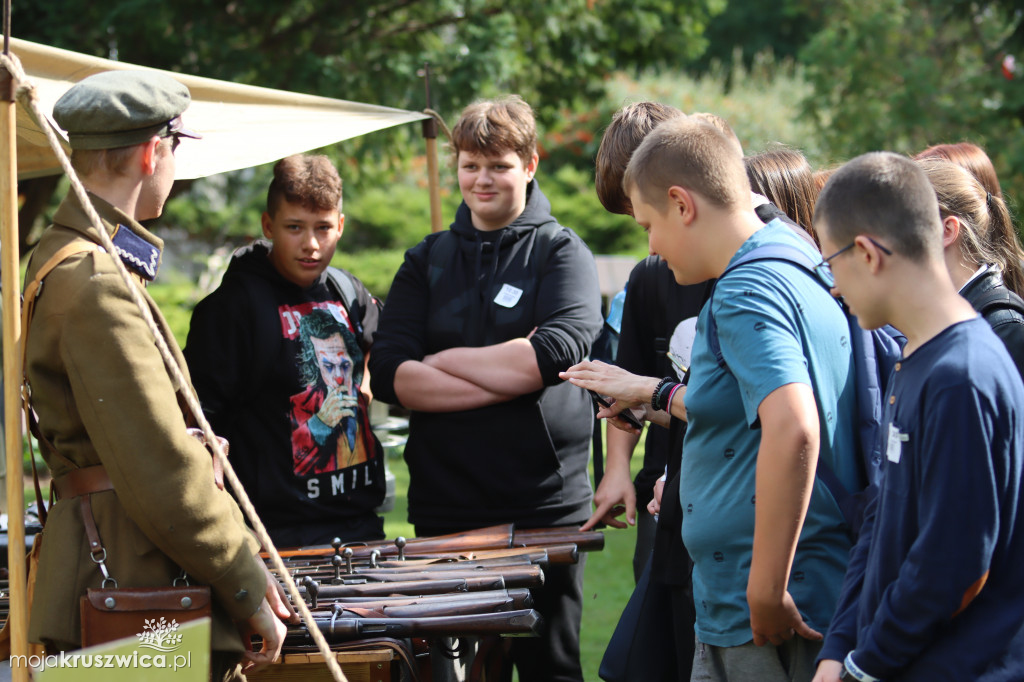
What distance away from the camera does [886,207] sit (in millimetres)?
1792

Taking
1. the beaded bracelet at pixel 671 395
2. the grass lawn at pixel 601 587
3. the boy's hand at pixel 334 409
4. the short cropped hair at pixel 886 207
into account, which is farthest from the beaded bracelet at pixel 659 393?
the grass lawn at pixel 601 587

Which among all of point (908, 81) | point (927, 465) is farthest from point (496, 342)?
point (908, 81)

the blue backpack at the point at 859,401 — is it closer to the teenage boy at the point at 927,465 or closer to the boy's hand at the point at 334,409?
the teenage boy at the point at 927,465

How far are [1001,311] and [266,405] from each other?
2.22 m

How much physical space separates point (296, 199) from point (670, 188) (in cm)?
175

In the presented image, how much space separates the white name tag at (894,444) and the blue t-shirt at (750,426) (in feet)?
0.68

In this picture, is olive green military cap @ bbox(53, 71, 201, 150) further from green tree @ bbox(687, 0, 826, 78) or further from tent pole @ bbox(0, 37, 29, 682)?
green tree @ bbox(687, 0, 826, 78)

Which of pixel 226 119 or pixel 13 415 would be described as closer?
pixel 13 415

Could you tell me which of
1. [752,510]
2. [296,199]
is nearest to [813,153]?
[296,199]

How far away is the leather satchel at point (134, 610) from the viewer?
2076 mm

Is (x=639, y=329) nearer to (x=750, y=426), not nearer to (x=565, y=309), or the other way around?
(x=565, y=309)

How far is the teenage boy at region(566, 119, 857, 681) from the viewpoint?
1.94 meters

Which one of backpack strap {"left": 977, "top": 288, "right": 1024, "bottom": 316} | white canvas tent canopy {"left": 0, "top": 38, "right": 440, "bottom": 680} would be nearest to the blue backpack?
backpack strap {"left": 977, "top": 288, "right": 1024, "bottom": 316}

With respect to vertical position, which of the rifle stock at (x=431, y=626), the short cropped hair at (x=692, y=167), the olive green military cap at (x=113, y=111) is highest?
the olive green military cap at (x=113, y=111)
